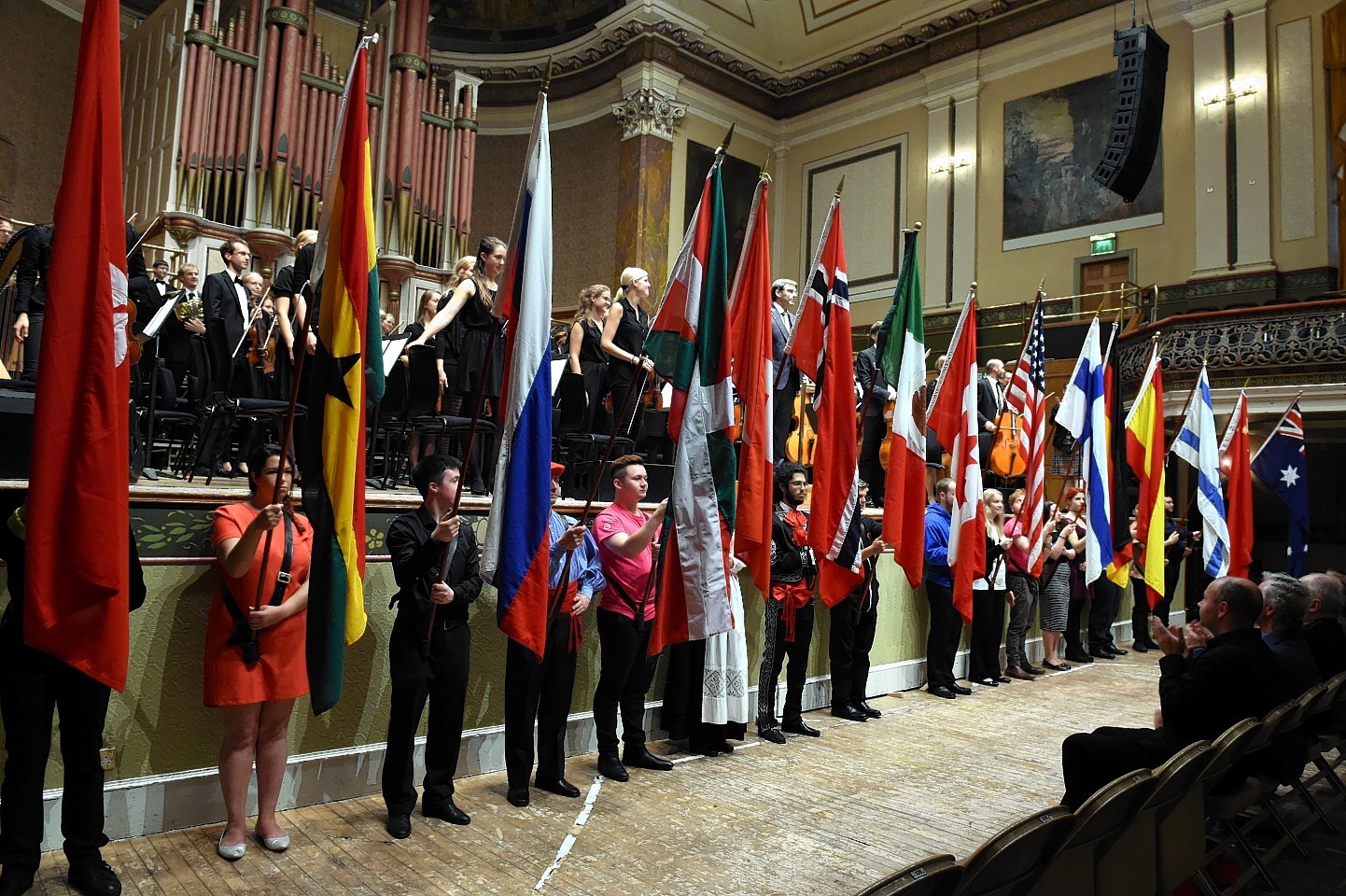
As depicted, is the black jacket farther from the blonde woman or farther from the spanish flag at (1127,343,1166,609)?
the spanish flag at (1127,343,1166,609)

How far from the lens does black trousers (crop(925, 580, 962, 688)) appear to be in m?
7.80

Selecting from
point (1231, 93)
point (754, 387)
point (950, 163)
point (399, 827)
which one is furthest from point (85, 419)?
point (950, 163)

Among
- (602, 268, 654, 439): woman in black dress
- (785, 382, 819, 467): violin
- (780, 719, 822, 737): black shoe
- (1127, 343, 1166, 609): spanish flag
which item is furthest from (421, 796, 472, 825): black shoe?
(1127, 343, 1166, 609): spanish flag

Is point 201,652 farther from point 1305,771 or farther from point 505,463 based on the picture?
point 1305,771

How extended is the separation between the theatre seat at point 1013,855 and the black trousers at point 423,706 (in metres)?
2.65

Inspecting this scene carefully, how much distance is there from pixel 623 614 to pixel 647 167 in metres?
12.8

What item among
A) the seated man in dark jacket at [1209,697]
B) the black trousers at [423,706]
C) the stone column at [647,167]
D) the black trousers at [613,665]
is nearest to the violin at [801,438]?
the black trousers at [613,665]

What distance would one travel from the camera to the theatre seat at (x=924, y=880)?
6.43 feet

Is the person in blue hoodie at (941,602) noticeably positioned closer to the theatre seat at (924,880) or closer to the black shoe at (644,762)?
the black shoe at (644,762)

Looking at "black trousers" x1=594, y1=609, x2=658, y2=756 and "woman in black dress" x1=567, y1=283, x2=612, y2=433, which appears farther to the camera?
"woman in black dress" x1=567, y1=283, x2=612, y2=433

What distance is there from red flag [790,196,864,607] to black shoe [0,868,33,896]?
Result: 3928 millimetres

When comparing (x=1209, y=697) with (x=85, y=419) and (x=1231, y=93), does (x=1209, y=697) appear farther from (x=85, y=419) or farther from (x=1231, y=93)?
(x=1231, y=93)

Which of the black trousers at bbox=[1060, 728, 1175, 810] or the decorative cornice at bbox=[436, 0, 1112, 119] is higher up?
the decorative cornice at bbox=[436, 0, 1112, 119]

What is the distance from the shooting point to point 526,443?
3.96m
